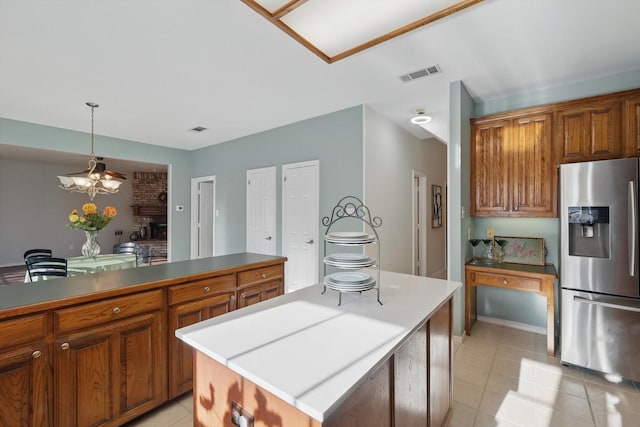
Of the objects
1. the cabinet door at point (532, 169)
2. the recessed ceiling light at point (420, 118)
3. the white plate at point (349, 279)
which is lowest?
the white plate at point (349, 279)

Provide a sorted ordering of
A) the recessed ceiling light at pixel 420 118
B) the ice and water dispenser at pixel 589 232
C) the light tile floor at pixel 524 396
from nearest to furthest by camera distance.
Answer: the light tile floor at pixel 524 396 < the ice and water dispenser at pixel 589 232 < the recessed ceiling light at pixel 420 118

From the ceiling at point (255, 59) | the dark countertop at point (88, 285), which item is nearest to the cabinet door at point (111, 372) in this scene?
the dark countertop at point (88, 285)

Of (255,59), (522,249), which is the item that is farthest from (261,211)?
(522,249)

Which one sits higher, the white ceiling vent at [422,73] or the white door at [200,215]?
the white ceiling vent at [422,73]

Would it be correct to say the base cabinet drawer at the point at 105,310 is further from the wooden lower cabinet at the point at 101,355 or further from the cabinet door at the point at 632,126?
the cabinet door at the point at 632,126

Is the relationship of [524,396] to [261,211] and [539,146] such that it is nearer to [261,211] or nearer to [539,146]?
[539,146]

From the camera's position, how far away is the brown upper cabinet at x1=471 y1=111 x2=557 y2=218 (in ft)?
9.97

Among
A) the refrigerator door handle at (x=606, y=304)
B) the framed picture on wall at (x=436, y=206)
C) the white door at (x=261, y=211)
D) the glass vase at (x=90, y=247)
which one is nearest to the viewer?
the refrigerator door handle at (x=606, y=304)

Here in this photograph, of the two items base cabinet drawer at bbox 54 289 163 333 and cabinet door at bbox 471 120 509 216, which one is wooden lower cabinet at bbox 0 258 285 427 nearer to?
base cabinet drawer at bbox 54 289 163 333

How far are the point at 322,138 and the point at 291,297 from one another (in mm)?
2967

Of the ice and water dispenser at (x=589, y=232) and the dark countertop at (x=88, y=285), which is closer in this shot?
the dark countertop at (x=88, y=285)

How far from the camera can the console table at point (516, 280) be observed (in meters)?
2.77

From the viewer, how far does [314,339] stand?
111 cm

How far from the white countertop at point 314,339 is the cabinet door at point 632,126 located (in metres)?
2.48
